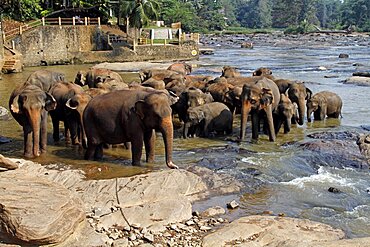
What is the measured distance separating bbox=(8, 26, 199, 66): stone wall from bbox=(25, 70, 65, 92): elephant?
20.9 metres

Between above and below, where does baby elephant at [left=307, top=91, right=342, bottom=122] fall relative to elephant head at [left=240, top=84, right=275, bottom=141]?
below

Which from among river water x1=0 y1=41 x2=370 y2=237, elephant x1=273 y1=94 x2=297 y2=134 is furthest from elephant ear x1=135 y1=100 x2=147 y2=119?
elephant x1=273 y1=94 x2=297 y2=134

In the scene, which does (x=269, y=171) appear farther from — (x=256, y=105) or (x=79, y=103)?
(x=79, y=103)

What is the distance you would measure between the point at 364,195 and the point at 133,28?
3807 centimetres

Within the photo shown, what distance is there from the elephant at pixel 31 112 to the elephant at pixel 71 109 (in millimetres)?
546

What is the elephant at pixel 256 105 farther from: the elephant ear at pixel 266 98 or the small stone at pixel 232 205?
the small stone at pixel 232 205

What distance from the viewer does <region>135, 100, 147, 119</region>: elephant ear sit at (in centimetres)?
958

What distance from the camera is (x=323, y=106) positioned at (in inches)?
651

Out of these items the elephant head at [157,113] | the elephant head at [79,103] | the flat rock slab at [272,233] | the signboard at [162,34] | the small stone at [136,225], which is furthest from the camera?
the signboard at [162,34]

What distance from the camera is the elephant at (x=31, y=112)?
10602mm

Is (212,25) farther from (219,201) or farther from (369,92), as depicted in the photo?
(219,201)

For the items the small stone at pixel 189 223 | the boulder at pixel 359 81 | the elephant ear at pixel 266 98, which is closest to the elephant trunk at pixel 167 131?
the small stone at pixel 189 223

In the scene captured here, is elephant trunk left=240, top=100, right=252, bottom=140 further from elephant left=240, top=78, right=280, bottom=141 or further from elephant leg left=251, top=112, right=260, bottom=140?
elephant leg left=251, top=112, right=260, bottom=140

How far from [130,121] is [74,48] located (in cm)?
3113
